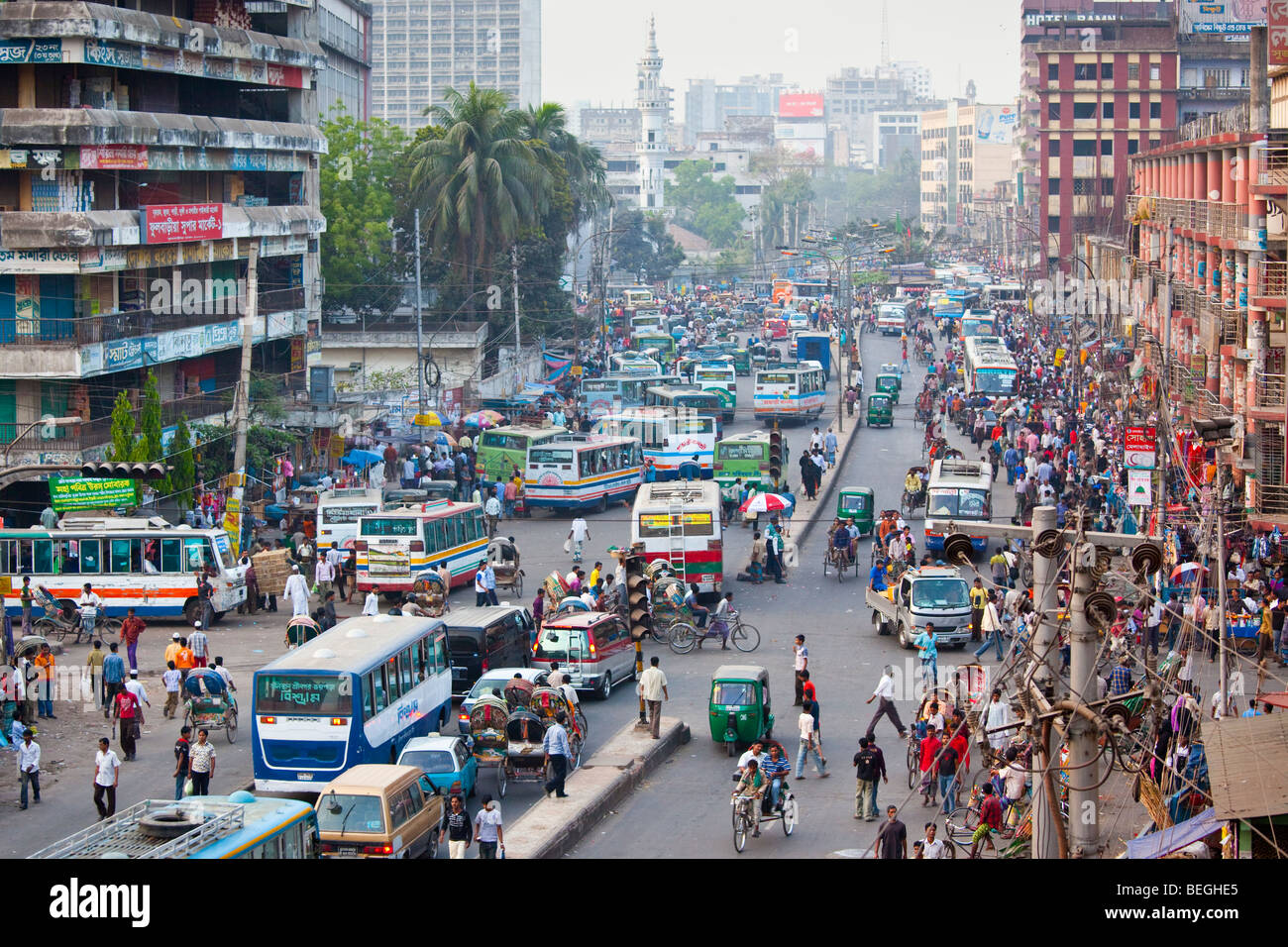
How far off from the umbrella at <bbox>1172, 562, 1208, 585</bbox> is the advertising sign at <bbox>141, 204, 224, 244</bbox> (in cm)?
2670

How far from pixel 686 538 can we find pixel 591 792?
44.5ft

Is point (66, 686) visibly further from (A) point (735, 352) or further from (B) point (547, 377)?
(A) point (735, 352)

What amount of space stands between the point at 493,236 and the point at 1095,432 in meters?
31.5

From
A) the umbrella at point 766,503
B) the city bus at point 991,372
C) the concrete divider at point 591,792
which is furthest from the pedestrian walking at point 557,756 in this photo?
the city bus at point 991,372

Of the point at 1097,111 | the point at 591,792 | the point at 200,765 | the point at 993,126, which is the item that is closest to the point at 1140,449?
the point at 591,792

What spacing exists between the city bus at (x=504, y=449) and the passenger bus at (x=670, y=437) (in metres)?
3.02

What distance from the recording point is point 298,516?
1535 inches

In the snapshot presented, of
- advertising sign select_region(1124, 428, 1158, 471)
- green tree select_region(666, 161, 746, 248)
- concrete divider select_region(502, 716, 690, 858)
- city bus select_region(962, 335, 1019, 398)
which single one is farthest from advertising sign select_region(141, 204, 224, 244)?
green tree select_region(666, 161, 746, 248)

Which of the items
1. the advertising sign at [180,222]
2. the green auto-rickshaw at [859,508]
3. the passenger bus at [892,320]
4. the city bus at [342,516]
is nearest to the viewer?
the city bus at [342,516]

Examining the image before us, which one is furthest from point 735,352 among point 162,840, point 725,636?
point 162,840

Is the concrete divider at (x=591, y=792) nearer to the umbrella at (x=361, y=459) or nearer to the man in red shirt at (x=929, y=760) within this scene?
the man in red shirt at (x=929, y=760)

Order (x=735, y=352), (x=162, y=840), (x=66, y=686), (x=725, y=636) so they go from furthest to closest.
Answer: (x=735, y=352), (x=725, y=636), (x=66, y=686), (x=162, y=840)

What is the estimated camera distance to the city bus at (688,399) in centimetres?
5875

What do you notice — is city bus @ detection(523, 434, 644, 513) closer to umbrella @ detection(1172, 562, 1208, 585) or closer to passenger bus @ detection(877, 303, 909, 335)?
umbrella @ detection(1172, 562, 1208, 585)
